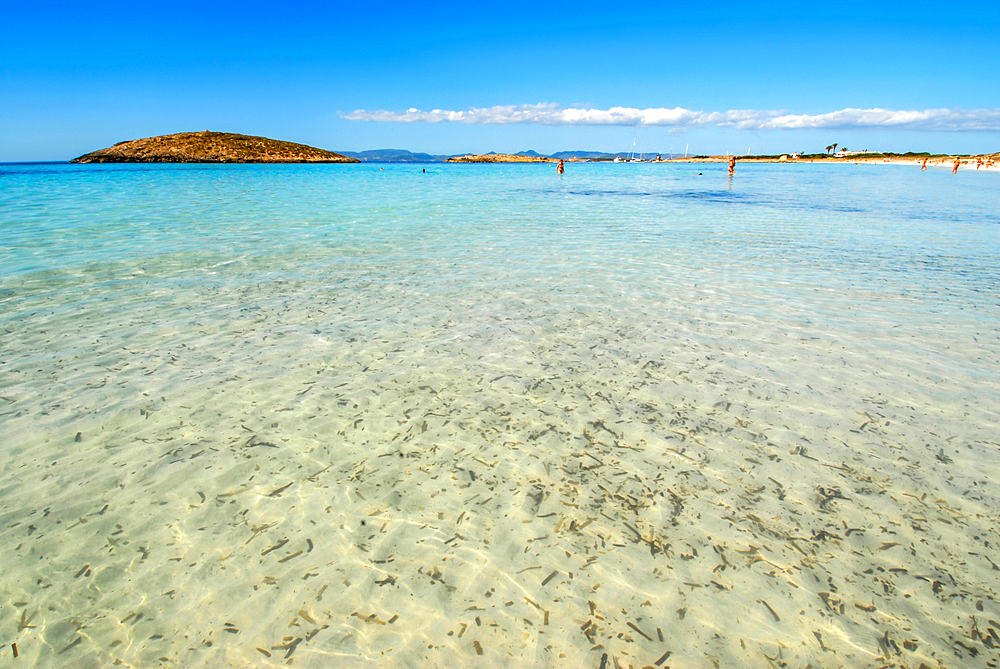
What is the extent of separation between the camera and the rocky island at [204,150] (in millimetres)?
91688

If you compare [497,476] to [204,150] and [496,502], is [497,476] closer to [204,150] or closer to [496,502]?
[496,502]

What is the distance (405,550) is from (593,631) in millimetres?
1238

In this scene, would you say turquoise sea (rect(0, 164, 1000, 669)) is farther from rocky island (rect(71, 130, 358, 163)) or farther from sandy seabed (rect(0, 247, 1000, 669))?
rocky island (rect(71, 130, 358, 163))

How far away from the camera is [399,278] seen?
944 centimetres

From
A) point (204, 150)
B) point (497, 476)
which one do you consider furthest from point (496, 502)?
point (204, 150)

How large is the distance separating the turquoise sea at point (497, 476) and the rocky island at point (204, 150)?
108 metres

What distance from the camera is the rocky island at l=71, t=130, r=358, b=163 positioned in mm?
91688

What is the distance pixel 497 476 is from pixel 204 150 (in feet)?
392

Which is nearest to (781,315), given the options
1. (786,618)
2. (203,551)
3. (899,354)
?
(899,354)

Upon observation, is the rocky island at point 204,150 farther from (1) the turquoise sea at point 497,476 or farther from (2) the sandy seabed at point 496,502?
(2) the sandy seabed at point 496,502

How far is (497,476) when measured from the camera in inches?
146

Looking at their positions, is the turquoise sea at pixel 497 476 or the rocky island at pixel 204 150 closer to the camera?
the turquoise sea at pixel 497 476

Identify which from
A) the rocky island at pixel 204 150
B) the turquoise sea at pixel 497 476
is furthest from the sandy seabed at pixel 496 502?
the rocky island at pixel 204 150

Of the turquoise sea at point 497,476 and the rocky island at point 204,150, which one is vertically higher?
the rocky island at point 204,150
